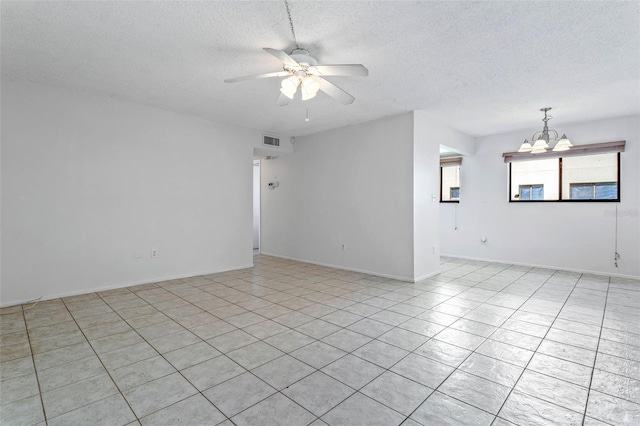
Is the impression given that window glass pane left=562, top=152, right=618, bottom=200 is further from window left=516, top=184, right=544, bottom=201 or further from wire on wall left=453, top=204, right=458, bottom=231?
wire on wall left=453, top=204, right=458, bottom=231

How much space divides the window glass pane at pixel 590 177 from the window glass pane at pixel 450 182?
187cm

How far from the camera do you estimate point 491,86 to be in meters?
3.63

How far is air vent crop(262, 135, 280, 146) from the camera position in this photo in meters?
6.02

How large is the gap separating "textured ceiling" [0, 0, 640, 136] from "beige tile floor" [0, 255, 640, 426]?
8.52 ft

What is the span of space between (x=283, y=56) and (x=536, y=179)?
5.67 m

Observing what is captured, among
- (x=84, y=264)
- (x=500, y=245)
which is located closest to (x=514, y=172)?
(x=500, y=245)

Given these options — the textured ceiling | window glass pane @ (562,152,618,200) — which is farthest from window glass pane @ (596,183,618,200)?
the textured ceiling

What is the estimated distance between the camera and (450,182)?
274 inches

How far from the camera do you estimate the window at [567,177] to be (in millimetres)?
5059

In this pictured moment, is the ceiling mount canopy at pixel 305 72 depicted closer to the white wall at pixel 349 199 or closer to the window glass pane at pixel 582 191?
the white wall at pixel 349 199

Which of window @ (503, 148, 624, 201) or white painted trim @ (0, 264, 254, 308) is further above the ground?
window @ (503, 148, 624, 201)

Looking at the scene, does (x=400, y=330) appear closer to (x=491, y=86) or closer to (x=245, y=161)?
(x=491, y=86)

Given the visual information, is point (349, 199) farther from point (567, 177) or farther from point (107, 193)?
point (567, 177)

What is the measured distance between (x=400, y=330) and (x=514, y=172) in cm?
483
